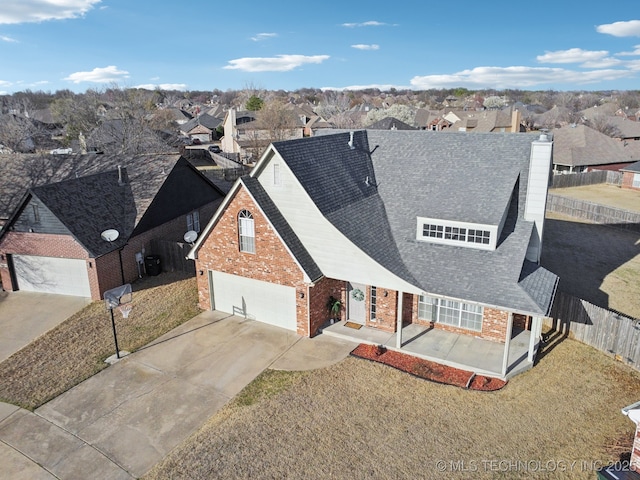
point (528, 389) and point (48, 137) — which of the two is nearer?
point (528, 389)

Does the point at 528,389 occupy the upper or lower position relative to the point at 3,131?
lower

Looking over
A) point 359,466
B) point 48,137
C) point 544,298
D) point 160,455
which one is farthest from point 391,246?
point 48,137

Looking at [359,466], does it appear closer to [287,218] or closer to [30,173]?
[287,218]

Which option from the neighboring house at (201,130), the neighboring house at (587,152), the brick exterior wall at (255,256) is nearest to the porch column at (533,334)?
the brick exterior wall at (255,256)

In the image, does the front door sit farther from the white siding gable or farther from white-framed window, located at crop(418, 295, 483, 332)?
white-framed window, located at crop(418, 295, 483, 332)

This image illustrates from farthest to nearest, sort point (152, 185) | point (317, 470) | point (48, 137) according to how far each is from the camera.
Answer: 1. point (48, 137)
2. point (152, 185)
3. point (317, 470)
